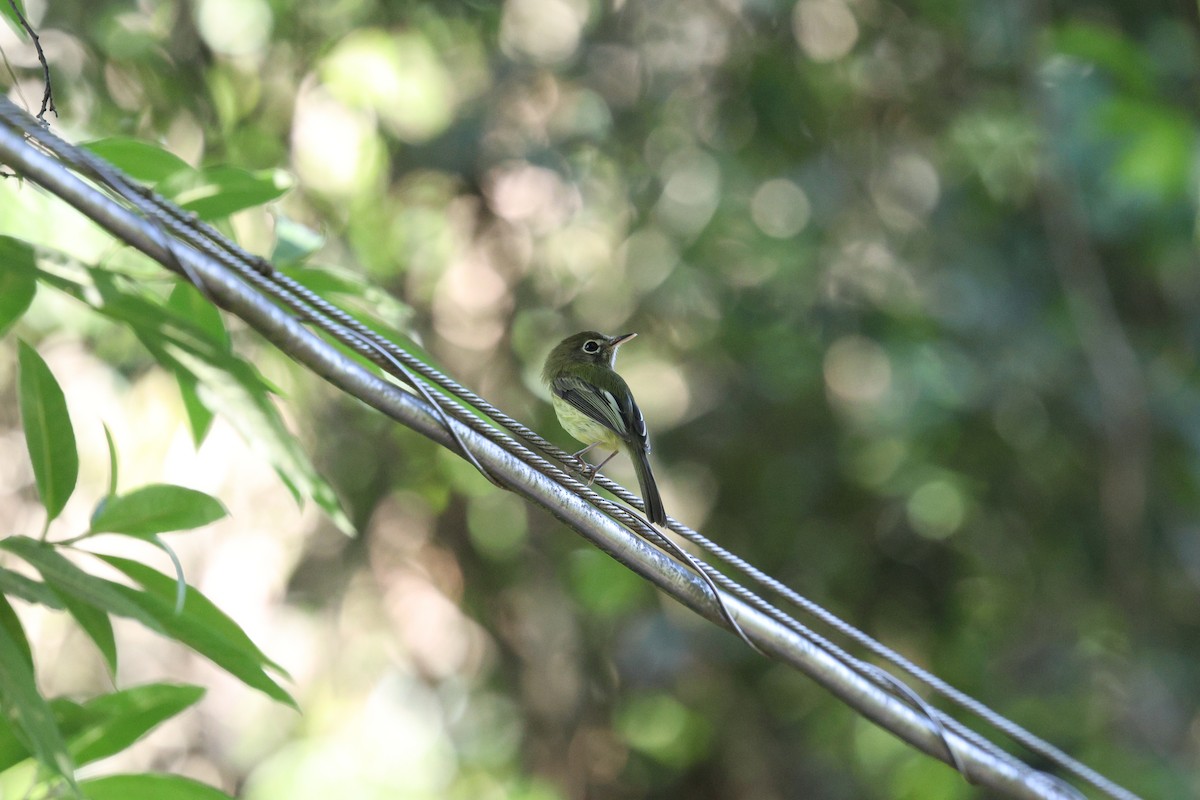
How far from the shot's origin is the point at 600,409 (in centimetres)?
Answer: 358

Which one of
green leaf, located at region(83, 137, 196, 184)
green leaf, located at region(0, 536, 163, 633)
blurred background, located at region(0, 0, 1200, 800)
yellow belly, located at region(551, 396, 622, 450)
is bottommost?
blurred background, located at region(0, 0, 1200, 800)

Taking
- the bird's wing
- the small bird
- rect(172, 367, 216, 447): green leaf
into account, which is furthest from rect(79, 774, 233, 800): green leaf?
the bird's wing

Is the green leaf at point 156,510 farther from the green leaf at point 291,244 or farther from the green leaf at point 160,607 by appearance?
the green leaf at point 291,244

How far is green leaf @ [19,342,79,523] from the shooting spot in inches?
65.1

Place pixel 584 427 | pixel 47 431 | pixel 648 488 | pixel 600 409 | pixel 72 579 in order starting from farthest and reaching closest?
pixel 584 427
pixel 600 409
pixel 648 488
pixel 47 431
pixel 72 579

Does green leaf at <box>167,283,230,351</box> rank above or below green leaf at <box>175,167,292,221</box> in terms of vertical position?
below

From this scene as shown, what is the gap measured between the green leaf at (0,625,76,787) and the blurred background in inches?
194

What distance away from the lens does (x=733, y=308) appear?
22.4 feet

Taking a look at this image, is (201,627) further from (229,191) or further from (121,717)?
(229,191)

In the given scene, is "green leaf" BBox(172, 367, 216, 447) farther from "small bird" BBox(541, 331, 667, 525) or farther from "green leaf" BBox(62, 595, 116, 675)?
"small bird" BBox(541, 331, 667, 525)

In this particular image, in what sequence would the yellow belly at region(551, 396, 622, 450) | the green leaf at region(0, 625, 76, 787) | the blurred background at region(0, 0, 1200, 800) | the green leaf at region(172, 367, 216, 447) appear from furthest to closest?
1. the blurred background at region(0, 0, 1200, 800)
2. the yellow belly at region(551, 396, 622, 450)
3. the green leaf at region(172, 367, 216, 447)
4. the green leaf at region(0, 625, 76, 787)

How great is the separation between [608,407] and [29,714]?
229 centimetres

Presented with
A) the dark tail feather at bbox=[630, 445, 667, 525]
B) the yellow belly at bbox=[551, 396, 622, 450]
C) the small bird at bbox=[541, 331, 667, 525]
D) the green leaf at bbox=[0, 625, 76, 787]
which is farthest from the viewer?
the yellow belly at bbox=[551, 396, 622, 450]

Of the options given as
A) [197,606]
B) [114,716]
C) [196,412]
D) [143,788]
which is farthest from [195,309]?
[143,788]
